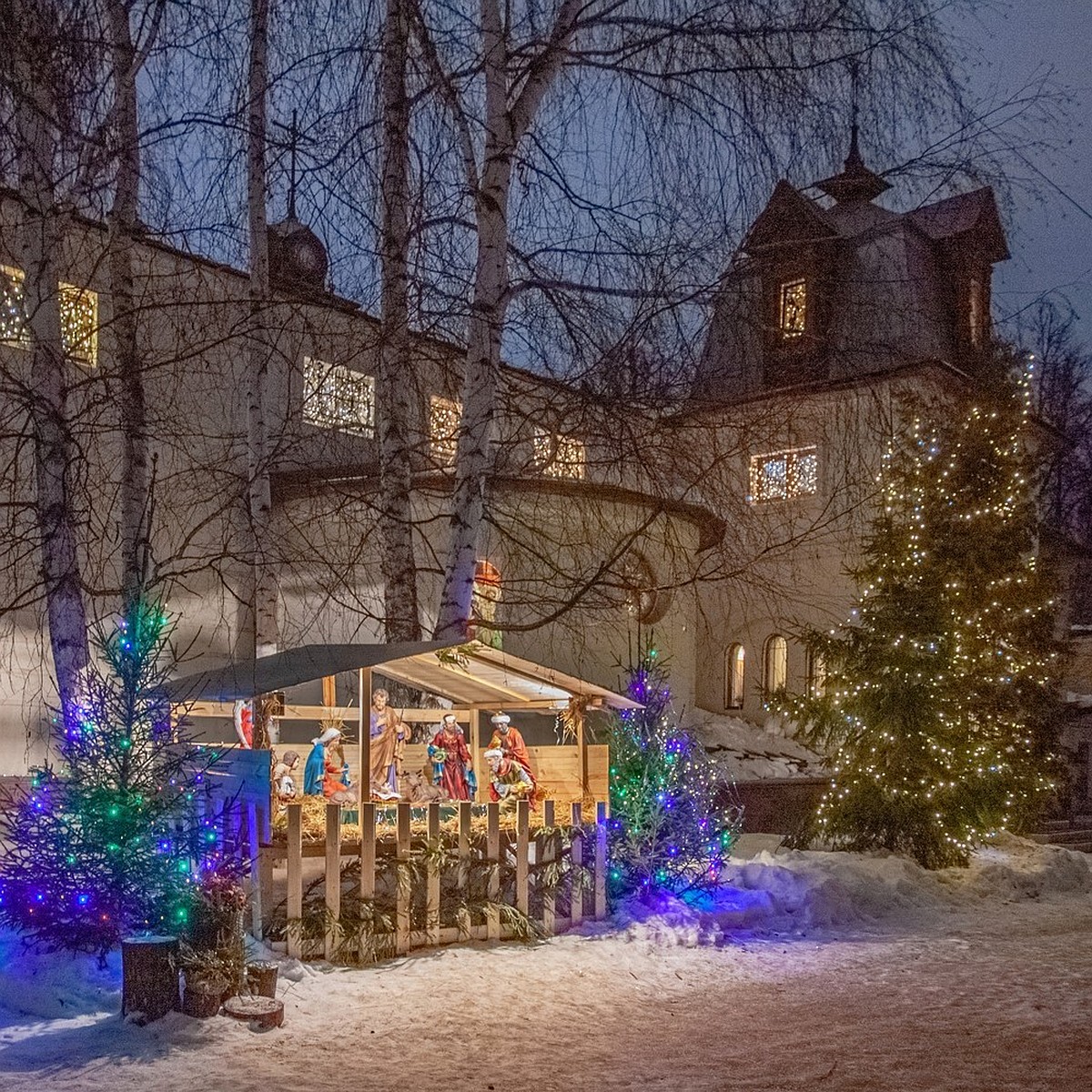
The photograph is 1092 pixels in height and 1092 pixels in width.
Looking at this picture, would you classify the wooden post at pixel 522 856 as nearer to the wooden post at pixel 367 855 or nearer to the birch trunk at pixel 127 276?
the wooden post at pixel 367 855

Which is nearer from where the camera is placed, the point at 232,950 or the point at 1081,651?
the point at 232,950

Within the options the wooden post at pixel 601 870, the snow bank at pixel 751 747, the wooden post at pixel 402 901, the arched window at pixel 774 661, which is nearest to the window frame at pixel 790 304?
the wooden post at pixel 601 870

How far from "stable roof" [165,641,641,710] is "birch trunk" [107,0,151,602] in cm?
134

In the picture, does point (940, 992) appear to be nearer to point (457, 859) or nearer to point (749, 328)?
point (457, 859)

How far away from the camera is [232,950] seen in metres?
8.07

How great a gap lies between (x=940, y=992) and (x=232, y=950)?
516 centimetres

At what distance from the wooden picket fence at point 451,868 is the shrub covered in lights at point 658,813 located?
525 millimetres

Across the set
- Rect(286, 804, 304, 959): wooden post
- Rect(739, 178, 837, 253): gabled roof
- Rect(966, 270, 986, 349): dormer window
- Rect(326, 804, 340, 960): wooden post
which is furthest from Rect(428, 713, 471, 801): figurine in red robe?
Rect(966, 270, 986, 349): dormer window

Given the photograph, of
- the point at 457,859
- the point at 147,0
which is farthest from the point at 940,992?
the point at 147,0

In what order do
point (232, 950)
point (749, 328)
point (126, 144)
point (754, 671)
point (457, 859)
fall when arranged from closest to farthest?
point (232, 950) < point (126, 144) < point (457, 859) < point (749, 328) < point (754, 671)

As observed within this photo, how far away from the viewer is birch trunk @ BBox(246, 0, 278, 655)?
1308cm

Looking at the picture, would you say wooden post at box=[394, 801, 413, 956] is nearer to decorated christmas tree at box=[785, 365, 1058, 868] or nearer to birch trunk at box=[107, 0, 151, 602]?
birch trunk at box=[107, 0, 151, 602]

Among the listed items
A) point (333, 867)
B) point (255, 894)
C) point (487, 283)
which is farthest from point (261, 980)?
point (487, 283)

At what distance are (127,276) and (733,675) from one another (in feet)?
72.8
